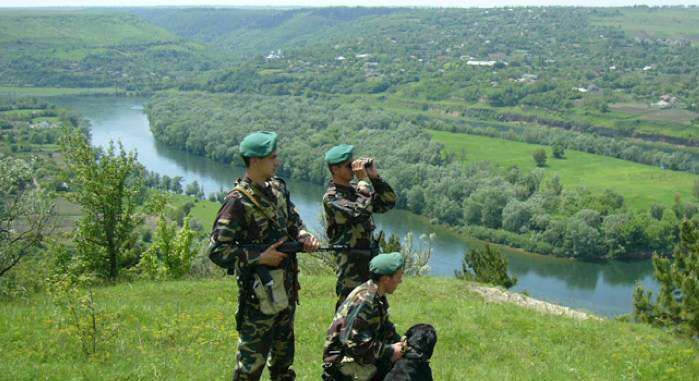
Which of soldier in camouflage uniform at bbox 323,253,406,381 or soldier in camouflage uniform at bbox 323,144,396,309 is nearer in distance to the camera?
soldier in camouflage uniform at bbox 323,253,406,381

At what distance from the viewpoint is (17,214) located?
16078mm

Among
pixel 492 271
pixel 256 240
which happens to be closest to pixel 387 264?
pixel 256 240

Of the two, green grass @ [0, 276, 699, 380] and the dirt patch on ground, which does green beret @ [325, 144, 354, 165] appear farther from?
the dirt patch on ground

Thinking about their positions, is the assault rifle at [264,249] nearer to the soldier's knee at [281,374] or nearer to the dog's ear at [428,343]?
the soldier's knee at [281,374]

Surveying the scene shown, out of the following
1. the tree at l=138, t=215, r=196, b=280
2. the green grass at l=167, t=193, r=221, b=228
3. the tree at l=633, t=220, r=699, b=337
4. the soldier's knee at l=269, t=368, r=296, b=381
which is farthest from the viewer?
the green grass at l=167, t=193, r=221, b=228

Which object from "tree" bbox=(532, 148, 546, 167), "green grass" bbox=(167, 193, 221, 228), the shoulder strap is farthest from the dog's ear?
"tree" bbox=(532, 148, 546, 167)

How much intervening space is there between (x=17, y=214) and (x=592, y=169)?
76317 mm

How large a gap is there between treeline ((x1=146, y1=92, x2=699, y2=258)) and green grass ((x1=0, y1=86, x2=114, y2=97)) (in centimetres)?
4595

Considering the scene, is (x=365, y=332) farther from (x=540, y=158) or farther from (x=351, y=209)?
(x=540, y=158)

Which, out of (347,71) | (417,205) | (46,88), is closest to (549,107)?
(347,71)

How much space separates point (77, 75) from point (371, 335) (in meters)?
185

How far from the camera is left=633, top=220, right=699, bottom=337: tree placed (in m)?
13.1

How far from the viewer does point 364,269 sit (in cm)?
703

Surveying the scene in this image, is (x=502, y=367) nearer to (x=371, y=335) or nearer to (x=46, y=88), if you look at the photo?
(x=371, y=335)
